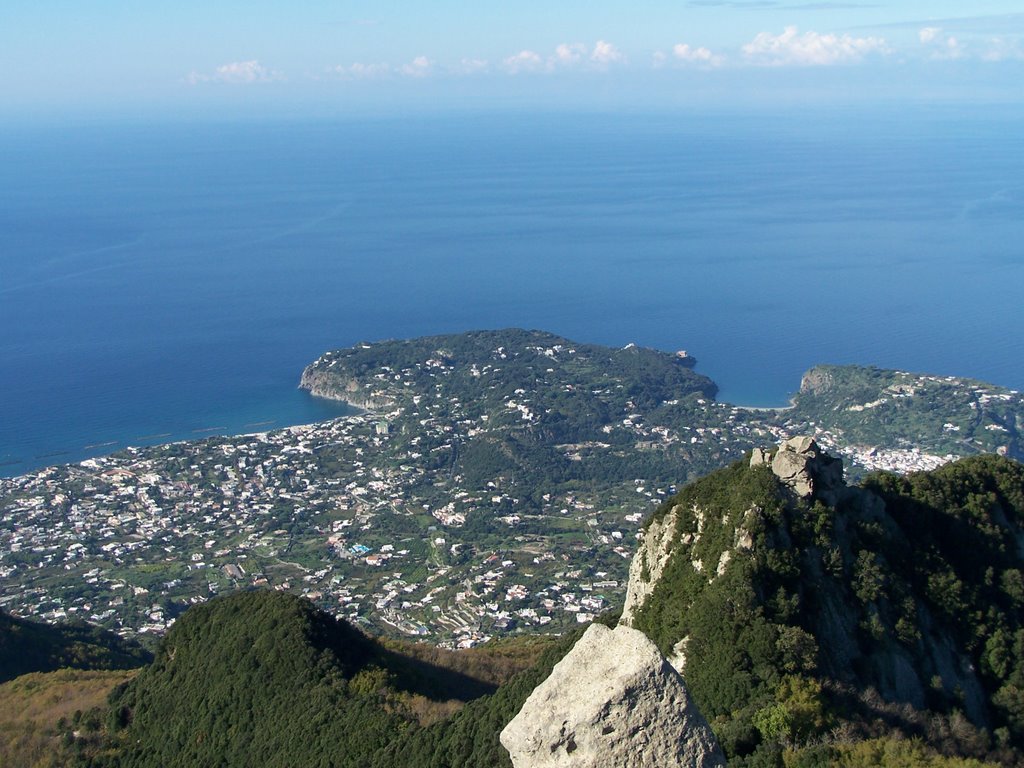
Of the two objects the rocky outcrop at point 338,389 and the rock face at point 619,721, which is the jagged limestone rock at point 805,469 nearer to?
the rock face at point 619,721

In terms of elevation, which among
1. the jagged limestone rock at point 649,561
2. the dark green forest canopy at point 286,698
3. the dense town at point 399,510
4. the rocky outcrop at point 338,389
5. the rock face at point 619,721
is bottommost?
the dense town at point 399,510

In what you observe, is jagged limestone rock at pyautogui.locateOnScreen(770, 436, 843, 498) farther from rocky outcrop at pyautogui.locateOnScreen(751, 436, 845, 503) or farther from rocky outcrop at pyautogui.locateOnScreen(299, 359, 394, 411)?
rocky outcrop at pyautogui.locateOnScreen(299, 359, 394, 411)

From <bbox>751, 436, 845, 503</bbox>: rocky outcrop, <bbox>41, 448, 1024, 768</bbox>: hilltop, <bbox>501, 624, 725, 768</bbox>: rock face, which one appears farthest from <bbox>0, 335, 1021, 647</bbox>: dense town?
<bbox>501, 624, 725, 768</bbox>: rock face

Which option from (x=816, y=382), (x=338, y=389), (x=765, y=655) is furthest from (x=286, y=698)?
(x=816, y=382)

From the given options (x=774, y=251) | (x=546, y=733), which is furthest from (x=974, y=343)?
(x=546, y=733)

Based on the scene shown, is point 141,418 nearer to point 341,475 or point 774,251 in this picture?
point 341,475

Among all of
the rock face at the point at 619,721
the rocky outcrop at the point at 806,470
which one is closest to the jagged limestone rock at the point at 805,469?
the rocky outcrop at the point at 806,470
